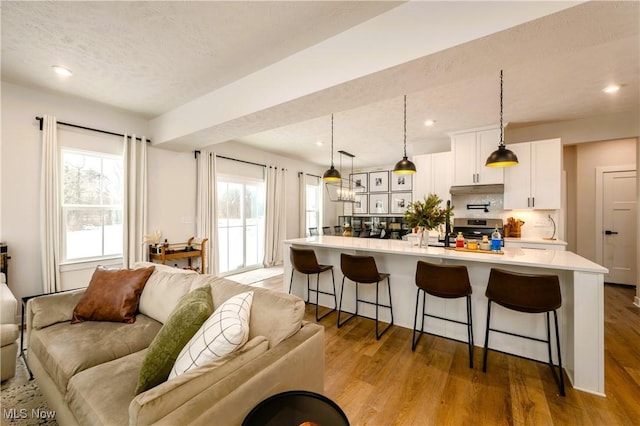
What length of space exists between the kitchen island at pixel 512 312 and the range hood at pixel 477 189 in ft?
6.30

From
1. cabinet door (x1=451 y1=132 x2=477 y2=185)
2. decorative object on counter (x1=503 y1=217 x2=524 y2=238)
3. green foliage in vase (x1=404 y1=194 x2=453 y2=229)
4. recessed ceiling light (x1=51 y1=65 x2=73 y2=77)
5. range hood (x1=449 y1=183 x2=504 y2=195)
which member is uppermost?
recessed ceiling light (x1=51 y1=65 x2=73 y2=77)

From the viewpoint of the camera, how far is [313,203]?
814 centimetres

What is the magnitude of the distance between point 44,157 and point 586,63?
5.95m

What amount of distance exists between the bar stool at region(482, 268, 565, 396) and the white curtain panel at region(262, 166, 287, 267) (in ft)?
15.9

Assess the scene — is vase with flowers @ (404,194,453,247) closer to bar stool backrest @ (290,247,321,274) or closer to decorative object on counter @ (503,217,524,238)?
bar stool backrest @ (290,247,321,274)

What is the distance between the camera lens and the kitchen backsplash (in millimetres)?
4309

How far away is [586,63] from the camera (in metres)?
2.57

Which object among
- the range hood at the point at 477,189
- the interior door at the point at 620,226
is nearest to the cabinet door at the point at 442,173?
the range hood at the point at 477,189

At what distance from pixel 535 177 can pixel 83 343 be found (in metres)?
5.64

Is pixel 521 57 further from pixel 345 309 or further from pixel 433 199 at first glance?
pixel 345 309

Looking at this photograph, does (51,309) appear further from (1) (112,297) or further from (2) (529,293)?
(2) (529,293)

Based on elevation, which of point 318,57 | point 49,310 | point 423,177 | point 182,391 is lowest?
point 49,310

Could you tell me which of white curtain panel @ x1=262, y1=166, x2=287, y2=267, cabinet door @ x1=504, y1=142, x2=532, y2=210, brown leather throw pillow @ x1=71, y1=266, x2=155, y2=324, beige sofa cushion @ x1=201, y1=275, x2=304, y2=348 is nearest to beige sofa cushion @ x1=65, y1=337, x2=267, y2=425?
beige sofa cushion @ x1=201, y1=275, x2=304, y2=348

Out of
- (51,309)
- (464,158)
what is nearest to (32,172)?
(51,309)
